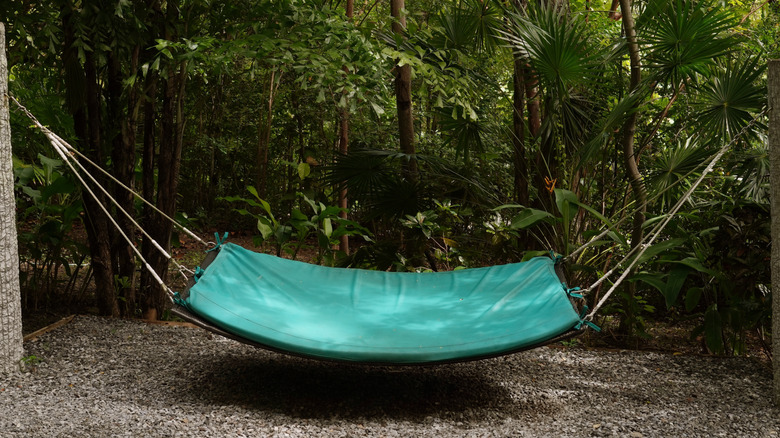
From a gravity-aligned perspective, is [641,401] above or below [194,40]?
below

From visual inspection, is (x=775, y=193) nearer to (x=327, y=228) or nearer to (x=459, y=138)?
(x=459, y=138)

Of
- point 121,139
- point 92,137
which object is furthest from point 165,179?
point 92,137

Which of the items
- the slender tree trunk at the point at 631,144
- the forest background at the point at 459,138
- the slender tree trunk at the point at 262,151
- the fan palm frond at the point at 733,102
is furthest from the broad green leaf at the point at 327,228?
the slender tree trunk at the point at 262,151

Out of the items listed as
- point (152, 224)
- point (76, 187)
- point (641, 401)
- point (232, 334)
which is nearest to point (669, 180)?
point (641, 401)

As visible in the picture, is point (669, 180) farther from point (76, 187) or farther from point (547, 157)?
point (76, 187)

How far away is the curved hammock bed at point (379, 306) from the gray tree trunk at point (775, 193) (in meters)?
0.12

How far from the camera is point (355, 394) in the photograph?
241cm

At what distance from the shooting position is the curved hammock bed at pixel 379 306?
2107mm

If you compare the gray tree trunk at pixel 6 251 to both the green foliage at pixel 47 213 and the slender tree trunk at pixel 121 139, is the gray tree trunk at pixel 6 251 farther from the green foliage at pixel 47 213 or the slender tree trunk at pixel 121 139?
the slender tree trunk at pixel 121 139

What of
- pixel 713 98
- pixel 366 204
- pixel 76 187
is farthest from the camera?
pixel 366 204

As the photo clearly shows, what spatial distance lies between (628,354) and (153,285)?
228cm

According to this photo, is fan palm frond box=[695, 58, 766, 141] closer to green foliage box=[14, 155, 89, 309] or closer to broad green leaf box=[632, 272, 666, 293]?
broad green leaf box=[632, 272, 666, 293]

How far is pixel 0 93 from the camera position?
230 centimetres

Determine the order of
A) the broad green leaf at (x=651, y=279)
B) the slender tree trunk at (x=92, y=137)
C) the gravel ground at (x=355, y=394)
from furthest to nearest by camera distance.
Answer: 1. the slender tree trunk at (x=92, y=137)
2. the broad green leaf at (x=651, y=279)
3. the gravel ground at (x=355, y=394)
